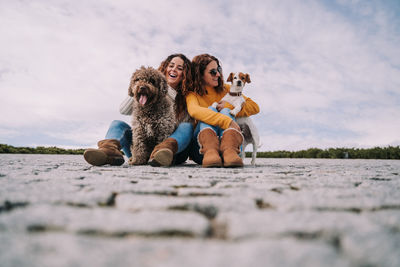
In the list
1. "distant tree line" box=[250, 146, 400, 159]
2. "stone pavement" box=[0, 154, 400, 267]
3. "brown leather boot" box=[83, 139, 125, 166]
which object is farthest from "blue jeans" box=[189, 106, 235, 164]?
"distant tree line" box=[250, 146, 400, 159]

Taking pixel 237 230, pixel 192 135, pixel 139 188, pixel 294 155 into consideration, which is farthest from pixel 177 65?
pixel 294 155

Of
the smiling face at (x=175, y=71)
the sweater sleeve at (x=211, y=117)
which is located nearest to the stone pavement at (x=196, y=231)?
the sweater sleeve at (x=211, y=117)

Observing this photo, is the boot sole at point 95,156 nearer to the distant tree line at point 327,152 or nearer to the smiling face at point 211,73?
the smiling face at point 211,73

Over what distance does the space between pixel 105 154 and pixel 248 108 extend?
2.73 meters

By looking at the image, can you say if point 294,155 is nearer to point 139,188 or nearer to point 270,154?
point 270,154

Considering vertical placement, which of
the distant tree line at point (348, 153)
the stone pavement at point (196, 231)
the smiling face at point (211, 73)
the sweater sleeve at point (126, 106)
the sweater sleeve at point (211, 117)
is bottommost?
the stone pavement at point (196, 231)

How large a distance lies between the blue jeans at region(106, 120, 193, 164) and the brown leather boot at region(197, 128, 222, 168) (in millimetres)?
328

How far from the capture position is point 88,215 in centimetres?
103

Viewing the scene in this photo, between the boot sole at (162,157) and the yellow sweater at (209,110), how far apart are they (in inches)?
32.5

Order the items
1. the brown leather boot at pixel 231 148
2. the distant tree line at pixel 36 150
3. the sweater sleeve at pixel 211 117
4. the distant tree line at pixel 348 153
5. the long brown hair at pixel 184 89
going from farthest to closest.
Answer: the distant tree line at pixel 36 150 < the distant tree line at pixel 348 153 < the long brown hair at pixel 184 89 < the sweater sleeve at pixel 211 117 < the brown leather boot at pixel 231 148

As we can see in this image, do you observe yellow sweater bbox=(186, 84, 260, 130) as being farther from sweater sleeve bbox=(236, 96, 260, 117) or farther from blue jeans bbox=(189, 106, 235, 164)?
blue jeans bbox=(189, 106, 235, 164)

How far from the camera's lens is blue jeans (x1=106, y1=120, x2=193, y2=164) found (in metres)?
4.08

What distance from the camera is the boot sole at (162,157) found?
3492 millimetres

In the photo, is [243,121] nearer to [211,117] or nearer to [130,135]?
[211,117]
